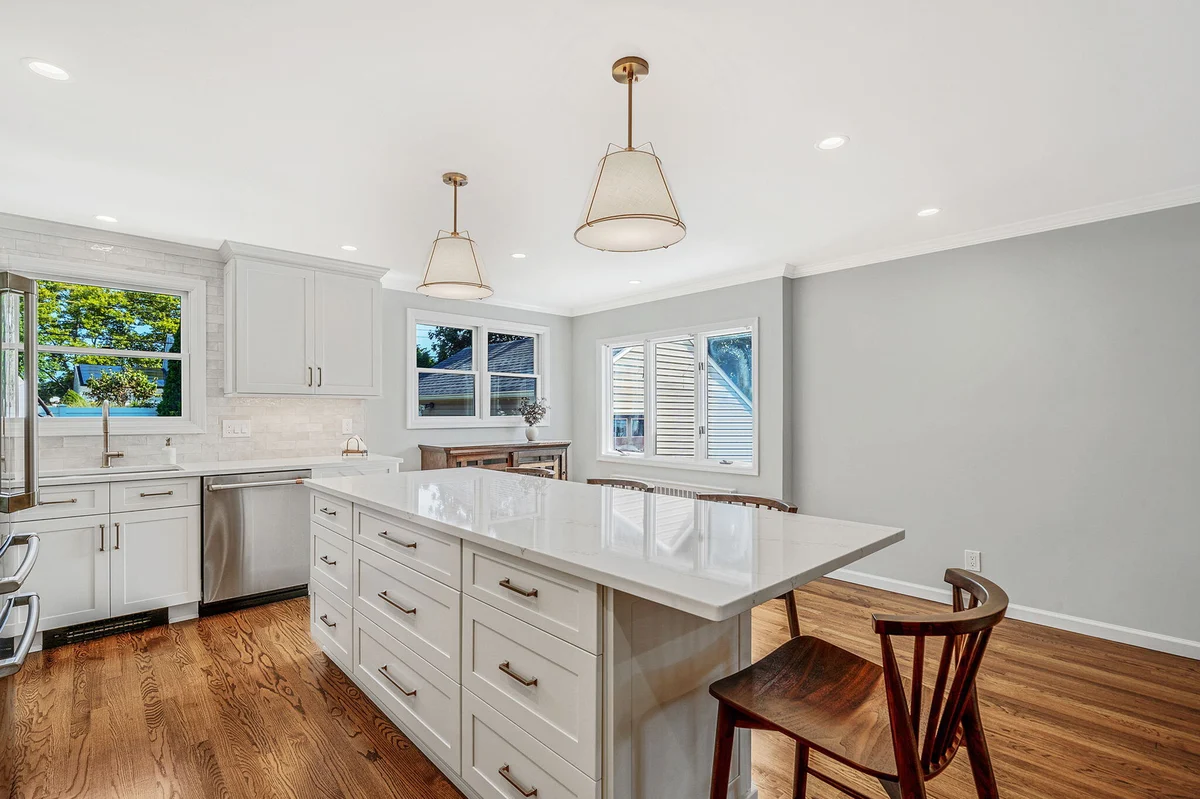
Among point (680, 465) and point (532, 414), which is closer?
point (680, 465)

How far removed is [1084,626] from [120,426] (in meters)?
5.88

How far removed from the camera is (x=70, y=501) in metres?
3.14

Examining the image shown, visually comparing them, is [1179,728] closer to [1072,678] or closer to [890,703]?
[1072,678]

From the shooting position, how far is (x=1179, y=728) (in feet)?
7.59

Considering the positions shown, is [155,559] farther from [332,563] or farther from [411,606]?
[411,606]

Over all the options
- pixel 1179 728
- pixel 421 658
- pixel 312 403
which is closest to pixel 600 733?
pixel 421 658

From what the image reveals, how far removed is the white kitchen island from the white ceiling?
4.93 feet

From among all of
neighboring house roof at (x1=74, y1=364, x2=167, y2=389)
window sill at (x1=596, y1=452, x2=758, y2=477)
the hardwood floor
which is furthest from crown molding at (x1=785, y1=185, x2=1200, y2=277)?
neighboring house roof at (x1=74, y1=364, x2=167, y2=389)

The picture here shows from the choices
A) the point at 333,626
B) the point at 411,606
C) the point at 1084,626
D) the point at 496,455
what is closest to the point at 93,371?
the point at 333,626

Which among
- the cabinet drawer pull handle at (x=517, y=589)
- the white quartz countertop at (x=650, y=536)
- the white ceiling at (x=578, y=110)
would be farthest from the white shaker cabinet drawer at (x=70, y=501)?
the cabinet drawer pull handle at (x=517, y=589)

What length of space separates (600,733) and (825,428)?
11.6 ft

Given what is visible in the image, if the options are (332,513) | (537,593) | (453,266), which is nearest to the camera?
(537,593)

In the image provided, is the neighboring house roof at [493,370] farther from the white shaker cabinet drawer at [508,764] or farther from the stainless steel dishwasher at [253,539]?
A: the white shaker cabinet drawer at [508,764]

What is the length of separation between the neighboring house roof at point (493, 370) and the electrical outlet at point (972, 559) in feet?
13.3
